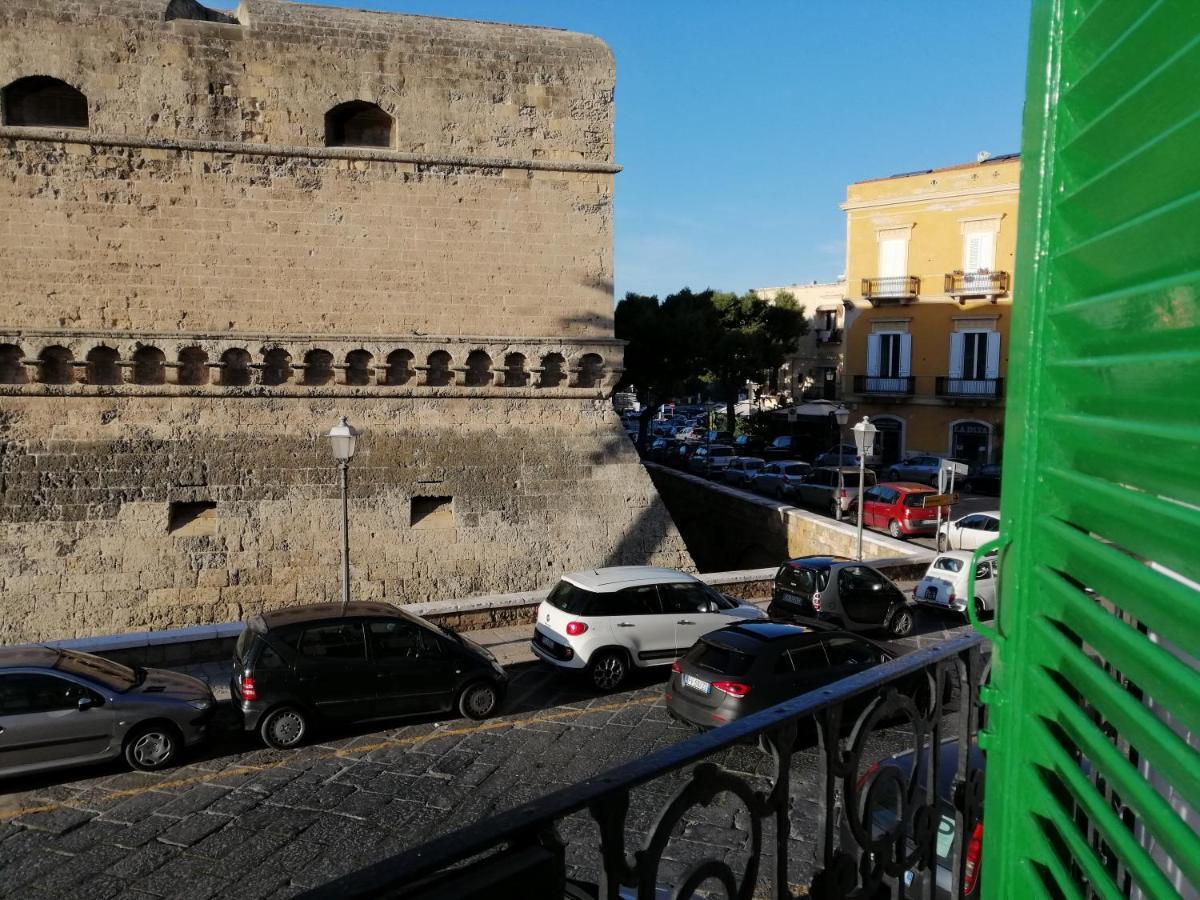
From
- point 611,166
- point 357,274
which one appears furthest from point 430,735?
point 611,166

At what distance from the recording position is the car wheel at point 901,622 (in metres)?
12.4

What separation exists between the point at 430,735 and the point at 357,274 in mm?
7448

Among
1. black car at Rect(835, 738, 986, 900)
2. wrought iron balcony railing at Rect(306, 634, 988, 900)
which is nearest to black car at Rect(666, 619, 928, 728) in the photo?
black car at Rect(835, 738, 986, 900)

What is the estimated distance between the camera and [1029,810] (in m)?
1.51

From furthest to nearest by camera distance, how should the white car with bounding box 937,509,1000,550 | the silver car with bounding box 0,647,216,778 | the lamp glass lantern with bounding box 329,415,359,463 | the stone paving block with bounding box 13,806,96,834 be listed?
the white car with bounding box 937,509,1000,550 < the lamp glass lantern with bounding box 329,415,359,463 < the silver car with bounding box 0,647,216,778 < the stone paving block with bounding box 13,806,96,834

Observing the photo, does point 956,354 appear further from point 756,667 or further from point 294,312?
point 756,667

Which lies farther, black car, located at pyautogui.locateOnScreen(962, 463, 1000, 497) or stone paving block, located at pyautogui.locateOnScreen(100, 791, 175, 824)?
black car, located at pyautogui.locateOnScreen(962, 463, 1000, 497)

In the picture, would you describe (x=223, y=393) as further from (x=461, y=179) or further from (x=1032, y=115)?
(x=1032, y=115)

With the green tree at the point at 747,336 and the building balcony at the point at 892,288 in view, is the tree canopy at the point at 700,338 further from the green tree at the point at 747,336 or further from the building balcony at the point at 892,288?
the building balcony at the point at 892,288

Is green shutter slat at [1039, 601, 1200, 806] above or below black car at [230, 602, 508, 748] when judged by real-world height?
above

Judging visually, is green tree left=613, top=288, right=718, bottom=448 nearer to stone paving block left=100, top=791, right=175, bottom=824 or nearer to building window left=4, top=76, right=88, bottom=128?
building window left=4, top=76, right=88, bottom=128

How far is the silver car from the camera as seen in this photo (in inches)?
281

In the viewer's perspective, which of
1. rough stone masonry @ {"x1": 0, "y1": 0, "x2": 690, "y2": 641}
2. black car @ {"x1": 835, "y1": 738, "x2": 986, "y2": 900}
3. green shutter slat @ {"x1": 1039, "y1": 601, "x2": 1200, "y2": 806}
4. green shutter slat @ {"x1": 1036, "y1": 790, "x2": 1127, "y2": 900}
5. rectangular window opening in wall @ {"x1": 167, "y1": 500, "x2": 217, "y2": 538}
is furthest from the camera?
rectangular window opening in wall @ {"x1": 167, "y1": 500, "x2": 217, "y2": 538}

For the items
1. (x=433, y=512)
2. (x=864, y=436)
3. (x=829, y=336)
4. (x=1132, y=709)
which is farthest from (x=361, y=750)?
(x=829, y=336)
